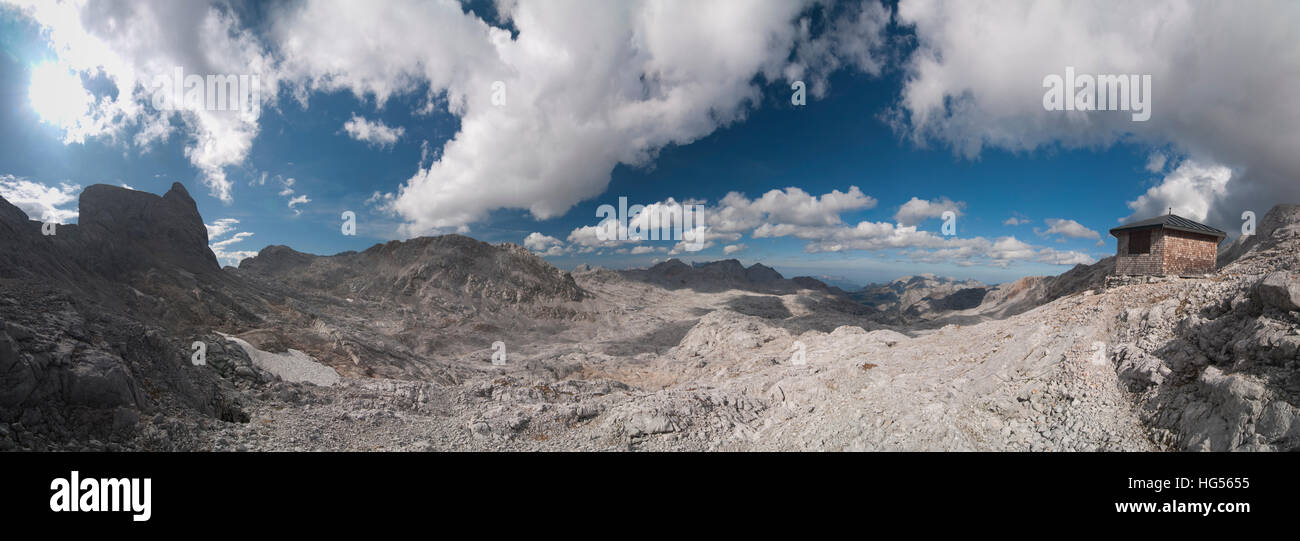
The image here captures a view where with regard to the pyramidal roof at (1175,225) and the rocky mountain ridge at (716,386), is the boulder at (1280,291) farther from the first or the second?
the pyramidal roof at (1175,225)

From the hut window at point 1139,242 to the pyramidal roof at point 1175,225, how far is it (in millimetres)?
432

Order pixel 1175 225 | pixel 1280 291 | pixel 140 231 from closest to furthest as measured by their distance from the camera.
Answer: pixel 1280 291 → pixel 1175 225 → pixel 140 231

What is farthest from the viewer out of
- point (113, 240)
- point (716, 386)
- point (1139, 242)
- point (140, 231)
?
point (140, 231)

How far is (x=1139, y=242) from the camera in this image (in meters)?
21.0

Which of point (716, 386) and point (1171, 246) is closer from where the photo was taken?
point (716, 386)

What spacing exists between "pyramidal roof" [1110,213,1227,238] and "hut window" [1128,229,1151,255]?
43 cm

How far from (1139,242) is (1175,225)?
1.37 meters

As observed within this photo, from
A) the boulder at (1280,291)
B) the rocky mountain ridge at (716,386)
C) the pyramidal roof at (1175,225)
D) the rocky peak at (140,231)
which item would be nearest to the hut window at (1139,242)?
the pyramidal roof at (1175,225)

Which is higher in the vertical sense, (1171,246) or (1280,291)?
(1171,246)

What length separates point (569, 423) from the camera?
1514 cm

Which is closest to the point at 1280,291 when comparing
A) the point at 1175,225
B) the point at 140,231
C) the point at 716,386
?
the point at 716,386

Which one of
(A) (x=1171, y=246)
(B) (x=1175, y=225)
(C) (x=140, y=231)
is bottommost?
(A) (x=1171, y=246)

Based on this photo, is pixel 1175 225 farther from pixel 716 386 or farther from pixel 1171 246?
pixel 716 386
